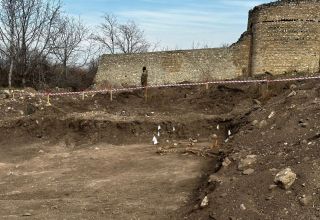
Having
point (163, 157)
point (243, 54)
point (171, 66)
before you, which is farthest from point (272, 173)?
point (171, 66)

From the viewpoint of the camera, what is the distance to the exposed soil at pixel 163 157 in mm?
6508

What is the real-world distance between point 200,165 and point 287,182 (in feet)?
13.1

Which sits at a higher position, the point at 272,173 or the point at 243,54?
the point at 243,54

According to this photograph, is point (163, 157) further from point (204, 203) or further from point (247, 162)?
point (204, 203)

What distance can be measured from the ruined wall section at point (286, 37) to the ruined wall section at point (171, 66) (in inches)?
45.4

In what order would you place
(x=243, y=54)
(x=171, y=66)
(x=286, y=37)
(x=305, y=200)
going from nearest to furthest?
(x=305, y=200)
(x=286, y=37)
(x=243, y=54)
(x=171, y=66)

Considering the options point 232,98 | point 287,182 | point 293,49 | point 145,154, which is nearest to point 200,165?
point 145,154

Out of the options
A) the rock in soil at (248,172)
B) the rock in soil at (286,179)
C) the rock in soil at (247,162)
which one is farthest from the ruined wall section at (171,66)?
the rock in soil at (286,179)

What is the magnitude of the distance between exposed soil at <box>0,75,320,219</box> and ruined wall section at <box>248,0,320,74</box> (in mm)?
2133

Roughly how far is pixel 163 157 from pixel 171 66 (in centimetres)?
973

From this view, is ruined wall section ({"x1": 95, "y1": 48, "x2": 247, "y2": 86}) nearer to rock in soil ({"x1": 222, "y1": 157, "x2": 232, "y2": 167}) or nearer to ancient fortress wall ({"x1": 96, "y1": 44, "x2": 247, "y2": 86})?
ancient fortress wall ({"x1": 96, "y1": 44, "x2": 247, "y2": 86})

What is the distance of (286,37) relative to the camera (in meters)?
18.6

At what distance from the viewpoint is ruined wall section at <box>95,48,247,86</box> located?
19.7m

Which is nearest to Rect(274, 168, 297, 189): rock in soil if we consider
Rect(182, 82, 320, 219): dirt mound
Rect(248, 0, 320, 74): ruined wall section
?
Rect(182, 82, 320, 219): dirt mound
